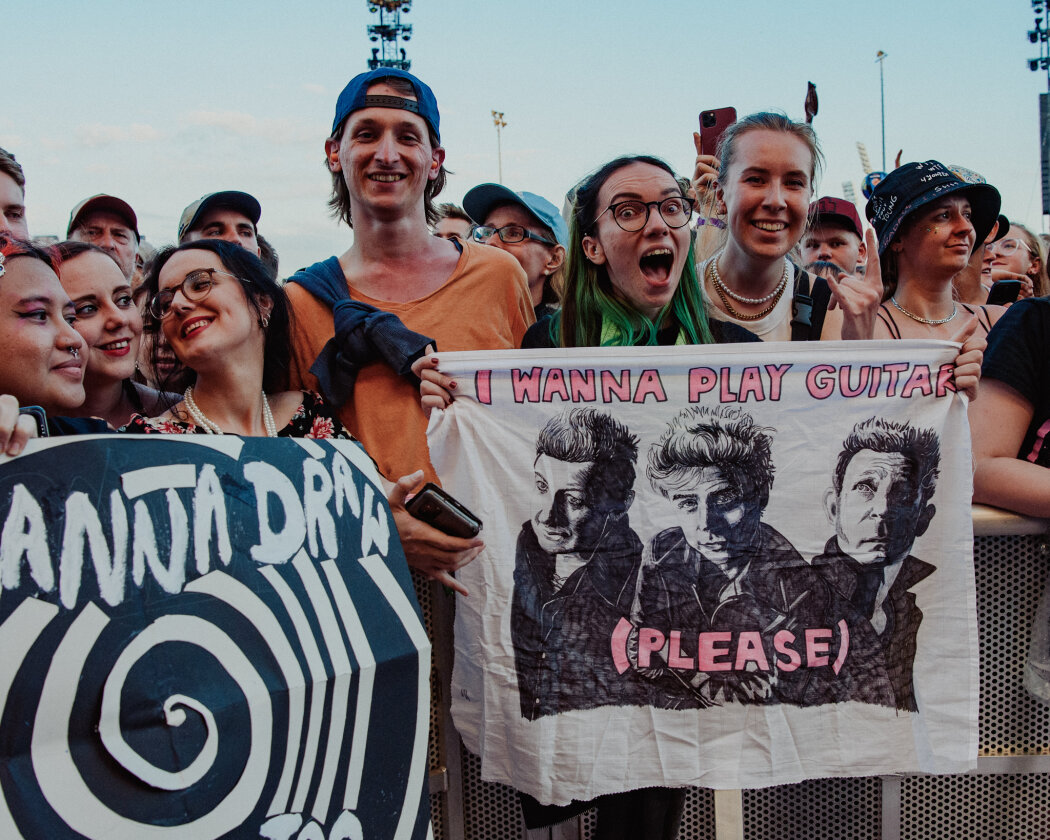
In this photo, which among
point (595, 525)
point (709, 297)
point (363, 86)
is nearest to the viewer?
point (595, 525)

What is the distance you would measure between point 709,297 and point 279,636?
199cm

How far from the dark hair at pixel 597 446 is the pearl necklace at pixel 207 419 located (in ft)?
2.38

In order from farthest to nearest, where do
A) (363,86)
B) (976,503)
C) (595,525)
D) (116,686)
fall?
(363,86)
(976,503)
(595,525)
(116,686)

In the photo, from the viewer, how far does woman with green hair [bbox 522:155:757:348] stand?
268cm

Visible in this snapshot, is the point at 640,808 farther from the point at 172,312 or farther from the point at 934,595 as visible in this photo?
the point at 172,312

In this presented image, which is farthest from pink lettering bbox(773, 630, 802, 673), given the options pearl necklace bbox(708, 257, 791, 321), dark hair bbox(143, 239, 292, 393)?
dark hair bbox(143, 239, 292, 393)

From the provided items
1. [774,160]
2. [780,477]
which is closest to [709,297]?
[774,160]

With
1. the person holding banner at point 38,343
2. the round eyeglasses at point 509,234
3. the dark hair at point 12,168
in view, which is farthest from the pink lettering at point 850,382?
the dark hair at point 12,168

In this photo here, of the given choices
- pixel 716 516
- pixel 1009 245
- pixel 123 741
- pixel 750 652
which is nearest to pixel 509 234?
pixel 716 516

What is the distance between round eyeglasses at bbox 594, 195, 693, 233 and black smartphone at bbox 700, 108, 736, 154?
1.02m

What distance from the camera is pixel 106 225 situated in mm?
4316

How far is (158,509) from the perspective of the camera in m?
1.65

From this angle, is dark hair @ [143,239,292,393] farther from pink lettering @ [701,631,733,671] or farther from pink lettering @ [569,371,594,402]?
pink lettering @ [701,631,733,671]

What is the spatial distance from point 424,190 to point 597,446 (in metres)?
1.22
